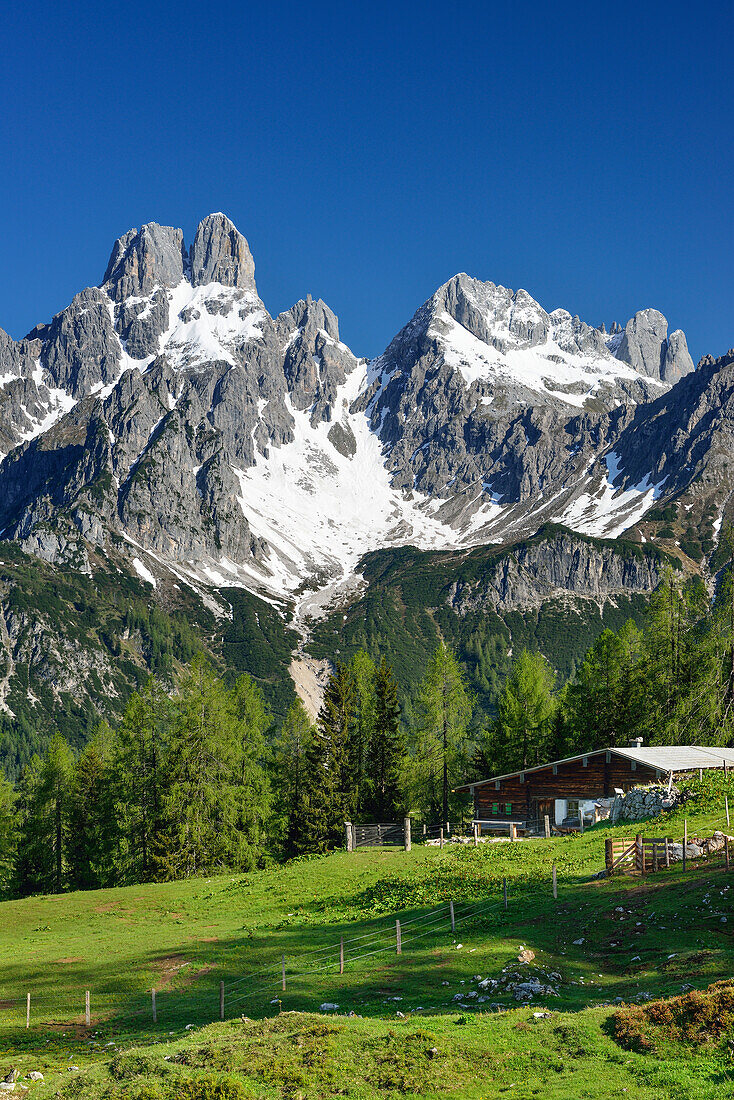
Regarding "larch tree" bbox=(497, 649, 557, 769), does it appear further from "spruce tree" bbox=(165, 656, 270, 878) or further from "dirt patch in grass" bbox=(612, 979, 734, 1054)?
"dirt patch in grass" bbox=(612, 979, 734, 1054)

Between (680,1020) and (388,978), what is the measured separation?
425 inches

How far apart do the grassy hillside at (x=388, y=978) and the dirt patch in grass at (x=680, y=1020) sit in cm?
11

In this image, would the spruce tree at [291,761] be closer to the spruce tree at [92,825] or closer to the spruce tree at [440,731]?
the spruce tree at [440,731]

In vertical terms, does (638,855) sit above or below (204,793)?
below

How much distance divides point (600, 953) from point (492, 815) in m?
38.8

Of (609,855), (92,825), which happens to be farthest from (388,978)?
(92,825)

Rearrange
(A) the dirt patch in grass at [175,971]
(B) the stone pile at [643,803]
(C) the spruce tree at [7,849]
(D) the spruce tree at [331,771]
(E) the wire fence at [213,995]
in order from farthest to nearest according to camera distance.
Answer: (C) the spruce tree at [7,849]
(D) the spruce tree at [331,771]
(B) the stone pile at [643,803]
(A) the dirt patch in grass at [175,971]
(E) the wire fence at [213,995]

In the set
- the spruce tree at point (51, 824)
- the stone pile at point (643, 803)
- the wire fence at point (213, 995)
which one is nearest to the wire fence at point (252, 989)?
the wire fence at point (213, 995)

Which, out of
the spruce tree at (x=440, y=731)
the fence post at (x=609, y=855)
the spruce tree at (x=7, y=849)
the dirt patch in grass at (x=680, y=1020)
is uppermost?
the spruce tree at (x=440, y=731)

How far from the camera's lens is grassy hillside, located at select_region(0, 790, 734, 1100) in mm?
17547

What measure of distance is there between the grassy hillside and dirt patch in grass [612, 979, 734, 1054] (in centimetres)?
11

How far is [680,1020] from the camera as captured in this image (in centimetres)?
1809

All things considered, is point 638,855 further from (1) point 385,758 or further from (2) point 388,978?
(1) point 385,758

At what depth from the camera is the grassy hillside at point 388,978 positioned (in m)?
17.5
